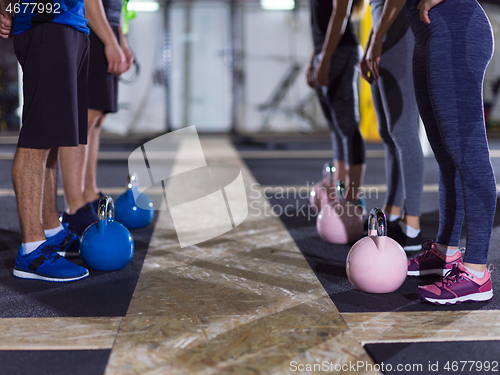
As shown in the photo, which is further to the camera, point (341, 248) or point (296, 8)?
point (296, 8)

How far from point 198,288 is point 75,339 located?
1.44ft

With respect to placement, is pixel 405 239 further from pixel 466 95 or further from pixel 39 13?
pixel 39 13

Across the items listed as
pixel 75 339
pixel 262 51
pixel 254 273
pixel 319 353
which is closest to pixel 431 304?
pixel 319 353

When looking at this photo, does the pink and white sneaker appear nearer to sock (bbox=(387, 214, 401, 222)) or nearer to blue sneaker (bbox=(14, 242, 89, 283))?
sock (bbox=(387, 214, 401, 222))

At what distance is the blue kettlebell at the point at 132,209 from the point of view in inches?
86.7

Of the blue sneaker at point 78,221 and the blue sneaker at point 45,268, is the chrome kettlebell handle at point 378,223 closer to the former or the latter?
the blue sneaker at point 45,268

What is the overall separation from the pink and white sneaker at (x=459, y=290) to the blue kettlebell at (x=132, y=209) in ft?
4.43

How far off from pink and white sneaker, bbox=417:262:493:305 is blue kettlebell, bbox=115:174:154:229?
53.2 inches

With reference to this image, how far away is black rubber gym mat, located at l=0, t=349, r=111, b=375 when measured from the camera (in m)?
1.00

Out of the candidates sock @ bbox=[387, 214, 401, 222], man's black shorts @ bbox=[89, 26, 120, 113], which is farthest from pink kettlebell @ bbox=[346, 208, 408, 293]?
man's black shorts @ bbox=[89, 26, 120, 113]

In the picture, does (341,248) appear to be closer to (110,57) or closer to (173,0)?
(110,57)

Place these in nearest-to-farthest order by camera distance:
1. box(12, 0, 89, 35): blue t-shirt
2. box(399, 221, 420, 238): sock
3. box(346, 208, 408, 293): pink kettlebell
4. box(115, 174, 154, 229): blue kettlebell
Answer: box(346, 208, 408, 293): pink kettlebell < box(12, 0, 89, 35): blue t-shirt < box(399, 221, 420, 238): sock < box(115, 174, 154, 229): blue kettlebell

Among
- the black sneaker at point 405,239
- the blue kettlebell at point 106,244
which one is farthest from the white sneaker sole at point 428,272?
the blue kettlebell at point 106,244

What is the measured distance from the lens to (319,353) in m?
1.06
